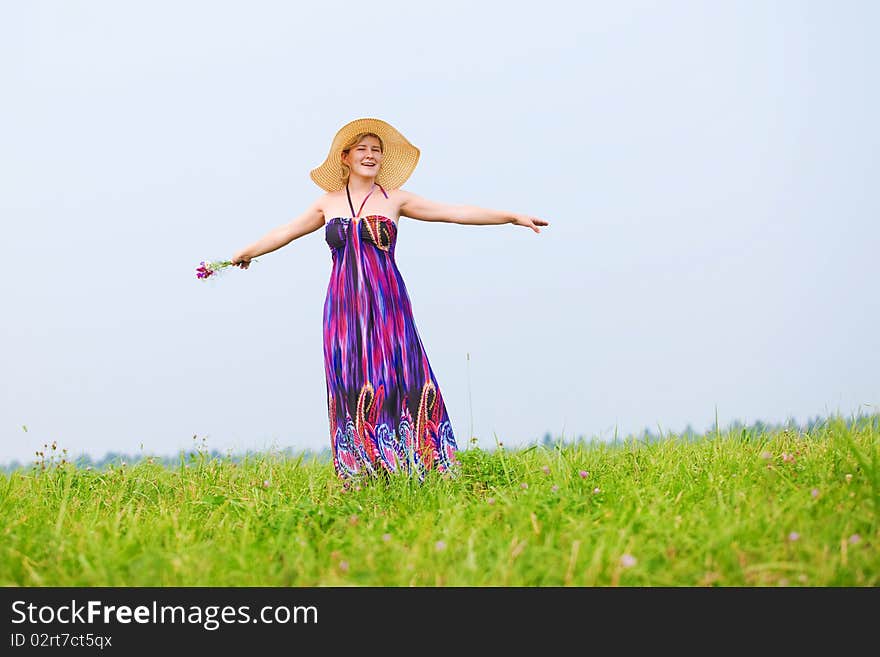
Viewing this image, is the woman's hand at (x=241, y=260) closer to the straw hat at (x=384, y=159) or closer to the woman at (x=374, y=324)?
the woman at (x=374, y=324)

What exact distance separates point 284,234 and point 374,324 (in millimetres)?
1123

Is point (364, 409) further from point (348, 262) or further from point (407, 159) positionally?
Result: point (407, 159)

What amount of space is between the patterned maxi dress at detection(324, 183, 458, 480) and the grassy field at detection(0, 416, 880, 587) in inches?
10.3

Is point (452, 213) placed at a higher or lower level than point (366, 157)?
lower

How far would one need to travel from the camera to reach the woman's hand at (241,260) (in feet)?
21.9

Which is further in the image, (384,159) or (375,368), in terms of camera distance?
(384,159)

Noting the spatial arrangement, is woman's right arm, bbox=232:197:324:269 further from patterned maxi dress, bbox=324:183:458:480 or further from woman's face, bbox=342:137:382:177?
woman's face, bbox=342:137:382:177

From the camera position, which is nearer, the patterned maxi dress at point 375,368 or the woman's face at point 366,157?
the patterned maxi dress at point 375,368

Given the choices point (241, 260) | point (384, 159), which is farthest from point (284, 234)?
point (384, 159)

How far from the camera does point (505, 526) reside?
431cm

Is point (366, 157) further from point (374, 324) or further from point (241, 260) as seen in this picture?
point (241, 260)

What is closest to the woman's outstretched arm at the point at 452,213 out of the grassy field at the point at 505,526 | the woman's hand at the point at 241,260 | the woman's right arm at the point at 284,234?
the woman's right arm at the point at 284,234

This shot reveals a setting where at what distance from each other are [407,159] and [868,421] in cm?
404

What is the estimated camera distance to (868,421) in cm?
661
